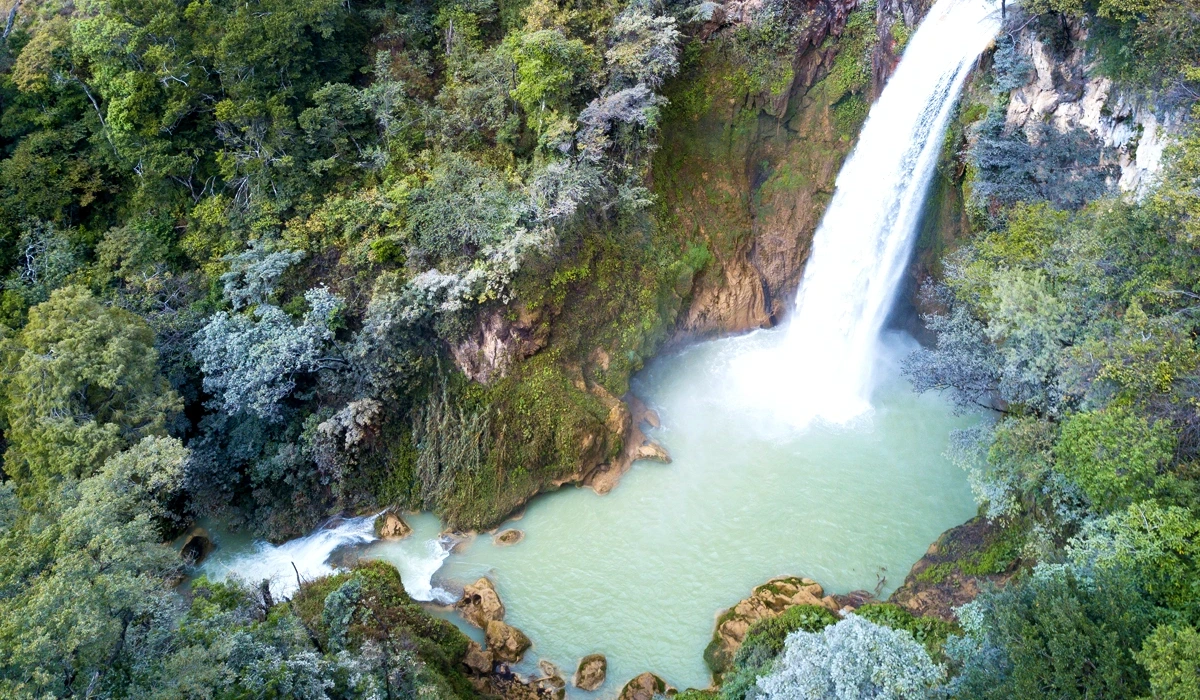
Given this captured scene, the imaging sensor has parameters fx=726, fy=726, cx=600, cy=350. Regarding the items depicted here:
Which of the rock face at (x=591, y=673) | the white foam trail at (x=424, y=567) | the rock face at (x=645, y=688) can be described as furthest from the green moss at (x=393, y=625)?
the rock face at (x=645, y=688)

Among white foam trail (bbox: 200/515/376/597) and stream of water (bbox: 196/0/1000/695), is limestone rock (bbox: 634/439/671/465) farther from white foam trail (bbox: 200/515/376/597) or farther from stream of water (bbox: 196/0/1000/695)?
white foam trail (bbox: 200/515/376/597)

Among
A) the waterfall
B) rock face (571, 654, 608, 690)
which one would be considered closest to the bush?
rock face (571, 654, 608, 690)

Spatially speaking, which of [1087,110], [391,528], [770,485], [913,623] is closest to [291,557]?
[391,528]

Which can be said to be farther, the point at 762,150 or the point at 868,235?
the point at 762,150

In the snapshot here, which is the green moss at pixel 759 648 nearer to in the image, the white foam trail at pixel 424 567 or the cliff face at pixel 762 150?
the white foam trail at pixel 424 567

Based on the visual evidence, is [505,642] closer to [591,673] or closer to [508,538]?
[591,673]
